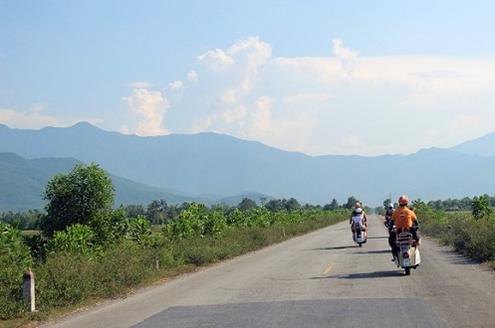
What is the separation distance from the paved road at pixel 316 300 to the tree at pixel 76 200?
46.5ft

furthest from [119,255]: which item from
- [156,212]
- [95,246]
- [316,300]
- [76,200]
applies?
[156,212]

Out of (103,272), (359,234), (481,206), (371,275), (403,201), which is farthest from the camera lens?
(481,206)

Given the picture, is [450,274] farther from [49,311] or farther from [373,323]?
[49,311]

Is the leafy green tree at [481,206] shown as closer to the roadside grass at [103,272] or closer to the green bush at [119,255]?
the green bush at [119,255]

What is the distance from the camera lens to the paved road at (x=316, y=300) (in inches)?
442

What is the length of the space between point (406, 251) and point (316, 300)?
479cm

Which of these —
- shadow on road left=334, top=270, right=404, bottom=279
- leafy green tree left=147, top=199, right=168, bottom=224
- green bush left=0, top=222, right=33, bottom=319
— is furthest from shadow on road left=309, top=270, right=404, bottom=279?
leafy green tree left=147, top=199, right=168, bottom=224

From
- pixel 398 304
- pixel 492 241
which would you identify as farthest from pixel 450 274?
pixel 398 304

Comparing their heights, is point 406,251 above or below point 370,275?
above

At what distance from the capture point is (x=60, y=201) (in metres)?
33.8

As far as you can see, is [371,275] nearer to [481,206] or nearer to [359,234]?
[359,234]

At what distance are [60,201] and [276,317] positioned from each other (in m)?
24.3

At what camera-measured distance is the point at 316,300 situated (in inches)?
528

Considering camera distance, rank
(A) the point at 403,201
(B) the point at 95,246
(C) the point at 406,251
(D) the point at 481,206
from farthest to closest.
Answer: (D) the point at 481,206 → (B) the point at 95,246 → (A) the point at 403,201 → (C) the point at 406,251
